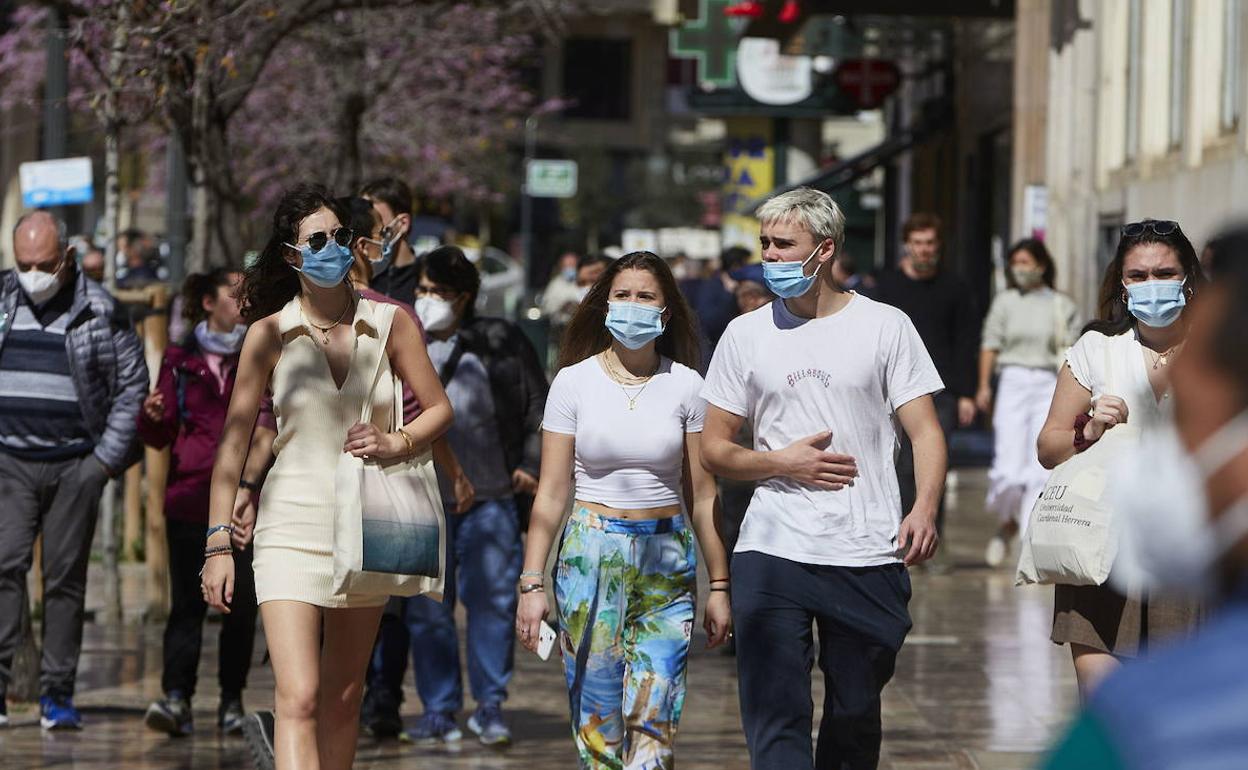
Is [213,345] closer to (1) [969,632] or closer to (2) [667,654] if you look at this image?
(2) [667,654]

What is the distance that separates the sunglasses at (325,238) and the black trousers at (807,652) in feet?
4.63

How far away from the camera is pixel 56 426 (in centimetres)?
859

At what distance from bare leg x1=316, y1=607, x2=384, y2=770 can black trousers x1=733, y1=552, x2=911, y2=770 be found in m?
1.03

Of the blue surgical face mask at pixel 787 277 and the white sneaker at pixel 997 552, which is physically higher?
the blue surgical face mask at pixel 787 277

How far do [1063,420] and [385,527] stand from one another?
181 cm

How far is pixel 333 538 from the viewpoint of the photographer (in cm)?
591

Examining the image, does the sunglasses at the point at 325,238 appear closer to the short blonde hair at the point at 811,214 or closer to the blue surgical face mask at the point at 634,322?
the blue surgical face mask at the point at 634,322

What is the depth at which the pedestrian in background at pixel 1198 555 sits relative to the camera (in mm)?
1747

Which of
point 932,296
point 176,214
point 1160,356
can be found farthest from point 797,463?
point 176,214

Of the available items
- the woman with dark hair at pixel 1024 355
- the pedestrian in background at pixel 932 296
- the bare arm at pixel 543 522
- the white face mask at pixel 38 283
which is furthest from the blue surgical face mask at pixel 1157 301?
the woman with dark hair at pixel 1024 355

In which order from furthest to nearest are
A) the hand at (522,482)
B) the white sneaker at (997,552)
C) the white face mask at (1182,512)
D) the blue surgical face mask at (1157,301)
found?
the white sneaker at (997,552) → the hand at (522,482) → the blue surgical face mask at (1157,301) → the white face mask at (1182,512)

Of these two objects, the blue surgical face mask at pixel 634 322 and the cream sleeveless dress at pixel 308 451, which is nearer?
the cream sleeveless dress at pixel 308 451

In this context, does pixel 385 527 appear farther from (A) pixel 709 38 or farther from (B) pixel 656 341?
(A) pixel 709 38

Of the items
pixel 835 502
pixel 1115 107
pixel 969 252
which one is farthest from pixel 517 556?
pixel 969 252
